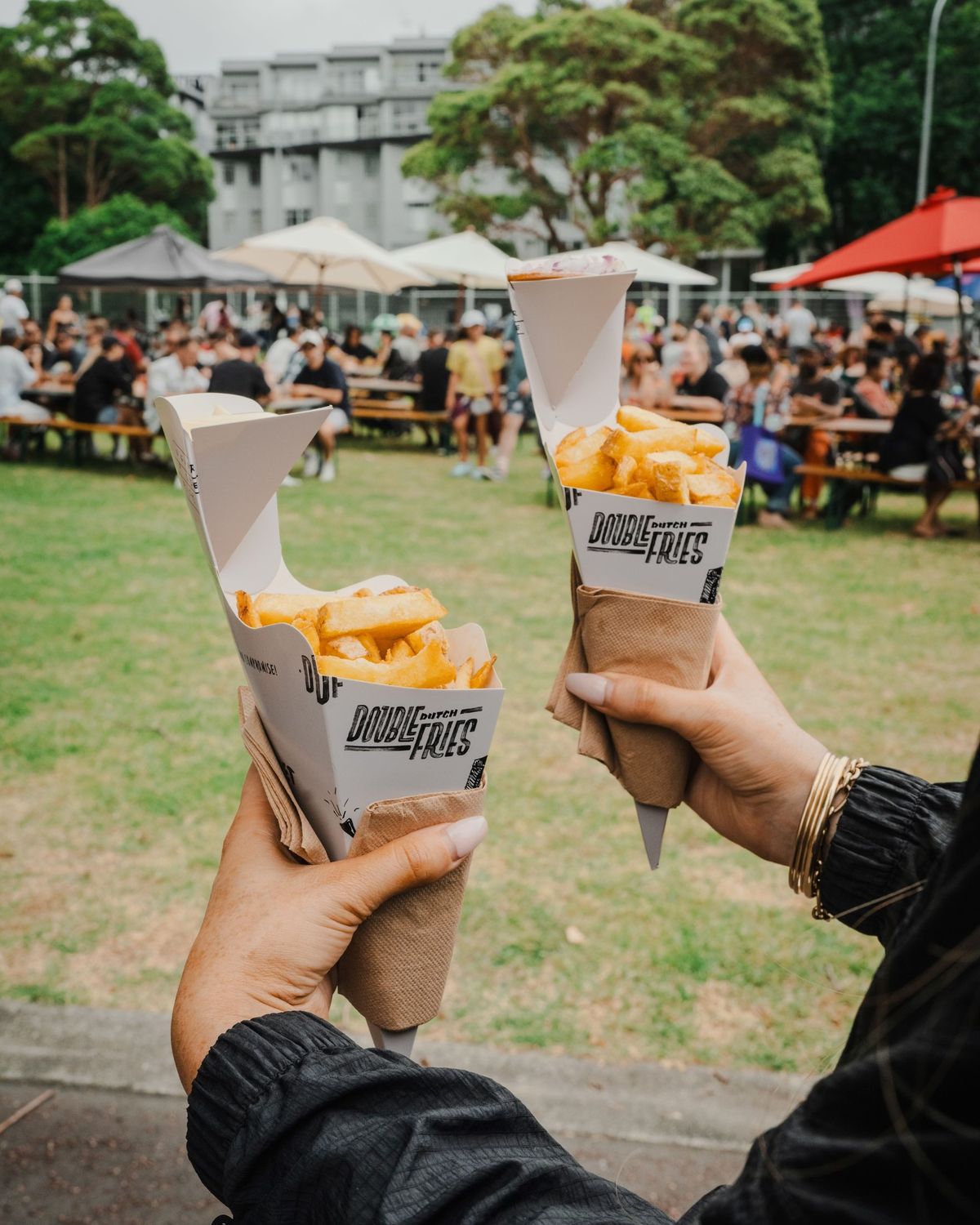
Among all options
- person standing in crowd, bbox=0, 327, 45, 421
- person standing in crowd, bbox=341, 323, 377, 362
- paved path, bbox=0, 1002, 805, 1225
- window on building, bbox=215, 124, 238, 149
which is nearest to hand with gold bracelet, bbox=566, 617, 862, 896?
paved path, bbox=0, 1002, 805, 1225

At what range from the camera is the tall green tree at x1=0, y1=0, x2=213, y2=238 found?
2073 inches

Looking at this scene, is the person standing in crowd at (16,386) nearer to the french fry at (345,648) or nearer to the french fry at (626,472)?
the french fry at (626,472)

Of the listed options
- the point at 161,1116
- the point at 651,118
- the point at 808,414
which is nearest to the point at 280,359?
the point at 808,414

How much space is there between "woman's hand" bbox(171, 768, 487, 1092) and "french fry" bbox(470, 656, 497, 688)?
7.6 inches

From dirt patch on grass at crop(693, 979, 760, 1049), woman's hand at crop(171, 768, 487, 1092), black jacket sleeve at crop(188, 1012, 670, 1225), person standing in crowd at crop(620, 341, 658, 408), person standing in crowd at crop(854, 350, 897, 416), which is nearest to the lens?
black jacket sleeve at crop(188, 1012, 670, 1225)

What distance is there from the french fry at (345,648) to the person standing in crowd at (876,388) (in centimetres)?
1273

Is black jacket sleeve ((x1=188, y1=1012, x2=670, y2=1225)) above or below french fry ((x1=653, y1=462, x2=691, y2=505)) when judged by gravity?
below

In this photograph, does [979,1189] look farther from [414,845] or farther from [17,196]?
[17,196]

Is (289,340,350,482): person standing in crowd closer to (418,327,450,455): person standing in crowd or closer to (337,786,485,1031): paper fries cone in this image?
(418,327,450,455): person standing in crowd

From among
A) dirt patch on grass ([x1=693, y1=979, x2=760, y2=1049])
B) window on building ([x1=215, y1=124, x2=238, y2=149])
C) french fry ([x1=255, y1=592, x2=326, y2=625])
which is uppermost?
window on building ([x1=215, y1=124, x2=238, y2=149])

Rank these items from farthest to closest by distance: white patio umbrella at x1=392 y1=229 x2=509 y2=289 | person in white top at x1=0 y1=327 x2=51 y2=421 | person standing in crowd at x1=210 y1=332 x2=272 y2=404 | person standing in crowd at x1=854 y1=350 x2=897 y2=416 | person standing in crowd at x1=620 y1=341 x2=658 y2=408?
white patio umbrella at x1=392 y1=229 x2=509 y2=289 → person in white top at x1=0 y1=327 x2=51 y2=421 → person standing in crowd at x1=854 y1=350 x2=897 y2=416 → person standing in crowd at x1=620 y1=341 x2=658 y2=408 → person standing in crowd at x1=210 y1=332 x2=272 y2=404

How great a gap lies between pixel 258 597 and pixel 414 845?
419mm

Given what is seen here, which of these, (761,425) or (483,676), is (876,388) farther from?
(483,676)

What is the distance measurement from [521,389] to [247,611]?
41.0 feet
